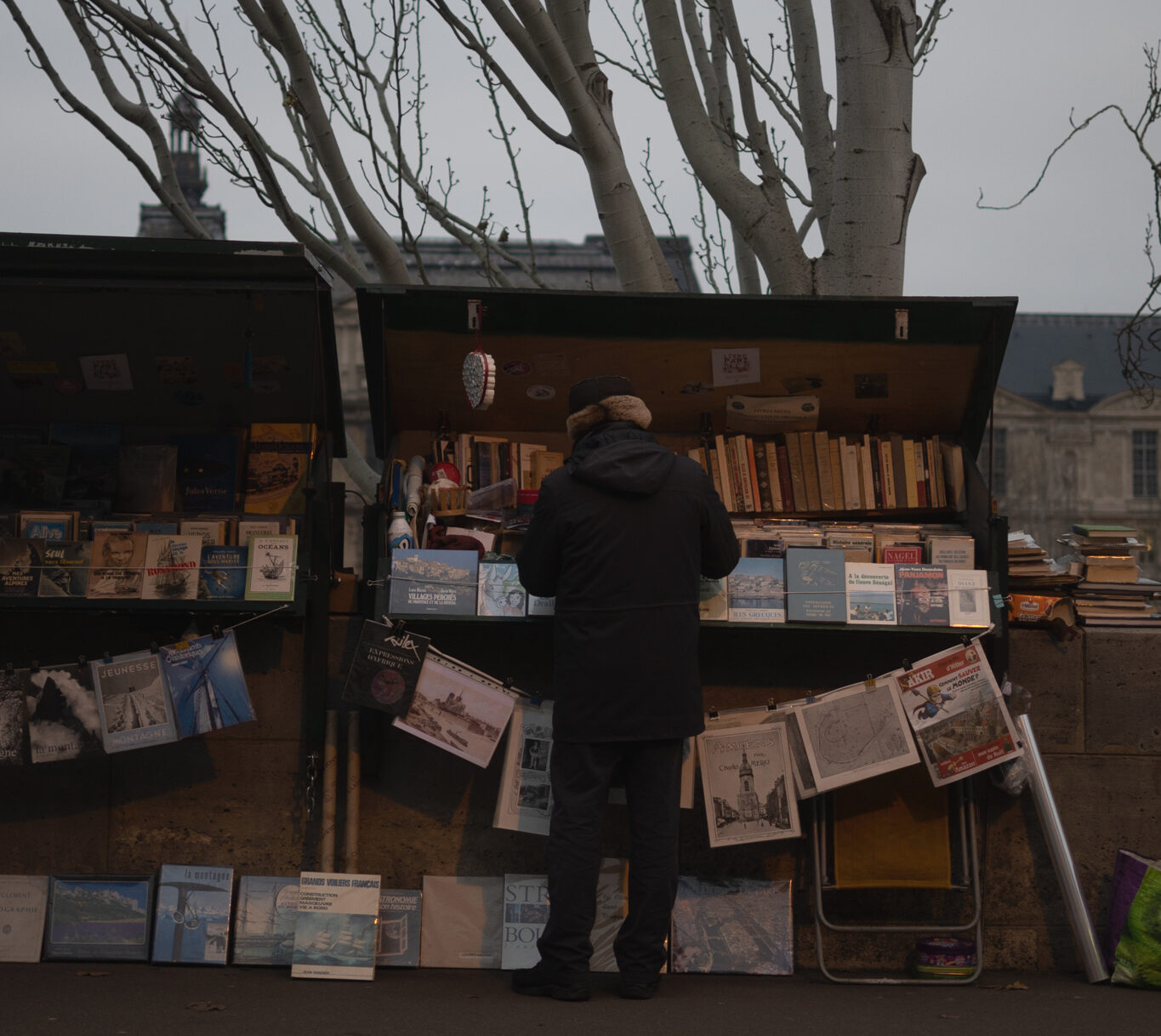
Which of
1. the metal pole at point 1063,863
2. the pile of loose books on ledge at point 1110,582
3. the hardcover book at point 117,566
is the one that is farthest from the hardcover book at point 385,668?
the pile of loose books on ledge at point 1110,582

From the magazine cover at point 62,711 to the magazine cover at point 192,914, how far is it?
0.54 m

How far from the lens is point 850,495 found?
194 inches

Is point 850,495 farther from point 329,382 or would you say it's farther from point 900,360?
point 329,382

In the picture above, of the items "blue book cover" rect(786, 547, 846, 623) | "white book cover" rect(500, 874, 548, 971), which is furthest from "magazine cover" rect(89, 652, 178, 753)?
"blue book cover" rect(786, 547, 846, 623)

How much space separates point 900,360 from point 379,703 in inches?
92.2

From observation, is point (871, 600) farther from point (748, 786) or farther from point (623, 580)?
point (623, 580)

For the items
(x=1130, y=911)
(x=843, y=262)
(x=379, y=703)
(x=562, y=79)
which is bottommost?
(x=1130, y=911)

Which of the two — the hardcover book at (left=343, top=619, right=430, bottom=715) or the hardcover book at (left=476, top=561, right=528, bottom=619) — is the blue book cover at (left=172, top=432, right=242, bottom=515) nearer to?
A: the hardcover book at (left=343, top=619, right=430, bottom=715)

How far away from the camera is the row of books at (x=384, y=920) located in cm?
414

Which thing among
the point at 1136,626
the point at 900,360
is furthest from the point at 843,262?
the point at 1136,626

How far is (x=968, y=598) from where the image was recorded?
413 cm

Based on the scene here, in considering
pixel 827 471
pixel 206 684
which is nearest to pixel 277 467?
pixel 206 684

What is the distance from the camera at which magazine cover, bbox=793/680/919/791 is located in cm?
405

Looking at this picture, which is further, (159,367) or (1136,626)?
(159,367)
